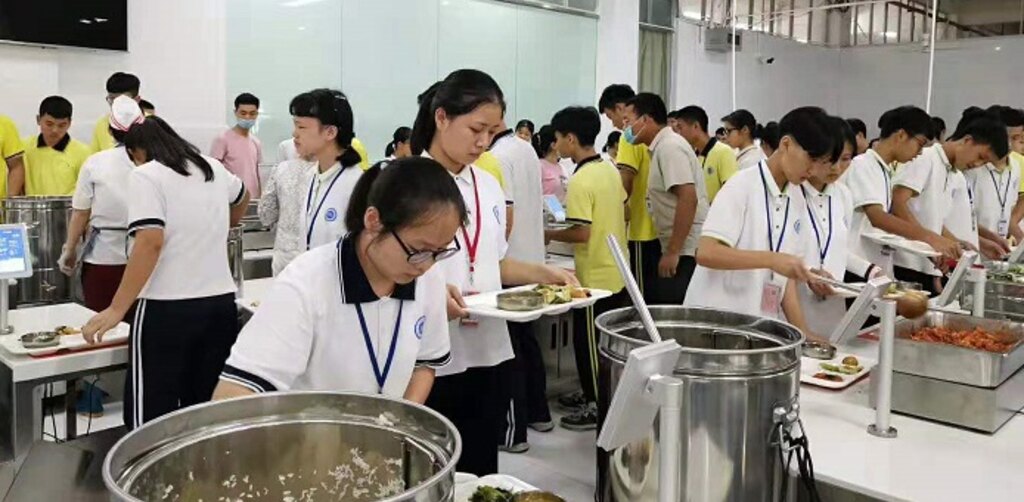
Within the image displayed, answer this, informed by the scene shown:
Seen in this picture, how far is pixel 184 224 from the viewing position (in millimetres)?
2443

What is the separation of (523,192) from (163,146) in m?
1.48

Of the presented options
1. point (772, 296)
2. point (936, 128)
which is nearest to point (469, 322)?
point (772, 296)

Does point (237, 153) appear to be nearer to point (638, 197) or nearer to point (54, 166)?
point (54, 166)

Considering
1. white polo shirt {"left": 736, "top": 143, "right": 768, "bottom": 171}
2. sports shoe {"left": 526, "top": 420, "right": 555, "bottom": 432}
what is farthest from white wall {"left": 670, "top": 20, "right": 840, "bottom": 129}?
sports shoe {"left": 526, "top": 420, "right": 555, "bottom": 432}

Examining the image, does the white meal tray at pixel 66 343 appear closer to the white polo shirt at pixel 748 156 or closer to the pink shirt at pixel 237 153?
the pink shirt at pixel 237 153

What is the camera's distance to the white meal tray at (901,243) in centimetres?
329

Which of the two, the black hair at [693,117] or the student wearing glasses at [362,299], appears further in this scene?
the black hair at [693,117]

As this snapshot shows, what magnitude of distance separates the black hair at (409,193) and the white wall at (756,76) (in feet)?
28.9

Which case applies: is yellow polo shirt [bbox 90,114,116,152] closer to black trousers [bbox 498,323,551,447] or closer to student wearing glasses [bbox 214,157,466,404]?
black trousers [bbox 498,323,551,447]

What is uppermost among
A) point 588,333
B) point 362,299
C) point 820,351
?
point 362,299

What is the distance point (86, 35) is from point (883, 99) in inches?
393

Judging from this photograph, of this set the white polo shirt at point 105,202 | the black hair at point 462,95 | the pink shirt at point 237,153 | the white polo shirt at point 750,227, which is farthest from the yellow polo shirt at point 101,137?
the white polo shirt at point 750,227

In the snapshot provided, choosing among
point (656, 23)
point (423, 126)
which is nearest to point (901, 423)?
point (423, 126)

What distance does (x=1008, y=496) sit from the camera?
56.4 inches
